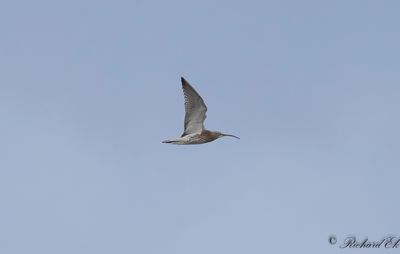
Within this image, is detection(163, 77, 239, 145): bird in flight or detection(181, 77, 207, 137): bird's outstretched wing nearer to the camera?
detection(181, 77, 207, 137): bird's outstretched wing

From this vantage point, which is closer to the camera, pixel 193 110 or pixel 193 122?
pixel 193 110

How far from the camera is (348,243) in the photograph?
166ft

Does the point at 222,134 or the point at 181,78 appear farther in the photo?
the point at 222,134

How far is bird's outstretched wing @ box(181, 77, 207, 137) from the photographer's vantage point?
5012 centimetres

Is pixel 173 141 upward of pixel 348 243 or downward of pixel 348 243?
upward

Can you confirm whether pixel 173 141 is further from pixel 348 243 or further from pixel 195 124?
pixel 348 243

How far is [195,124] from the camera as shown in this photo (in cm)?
5197

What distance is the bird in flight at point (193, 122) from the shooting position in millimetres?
50322

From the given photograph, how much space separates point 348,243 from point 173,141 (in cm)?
872

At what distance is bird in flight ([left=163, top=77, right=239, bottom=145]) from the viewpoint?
50.3 m

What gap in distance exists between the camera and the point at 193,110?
168 feet

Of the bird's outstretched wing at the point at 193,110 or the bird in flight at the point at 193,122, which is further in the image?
the bird in flight at the point at 193,122

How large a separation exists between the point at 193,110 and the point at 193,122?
810 mm

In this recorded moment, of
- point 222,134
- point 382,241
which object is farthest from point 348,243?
point 222,134
